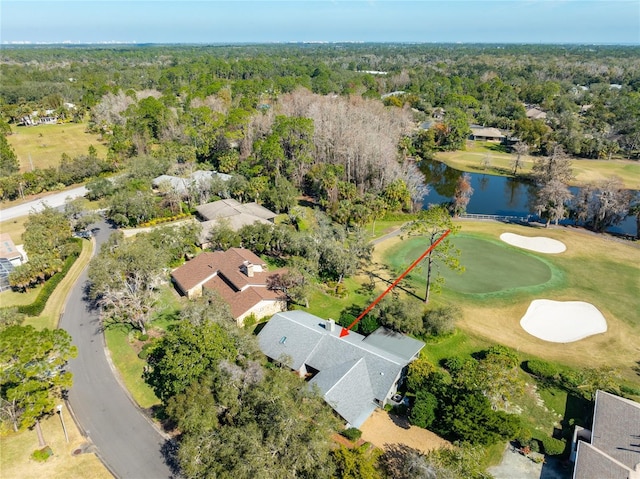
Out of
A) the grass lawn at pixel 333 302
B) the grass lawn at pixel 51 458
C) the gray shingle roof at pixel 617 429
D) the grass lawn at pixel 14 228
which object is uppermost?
the grass lawn at pixel 14 228

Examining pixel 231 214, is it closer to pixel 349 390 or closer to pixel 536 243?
pixel 349 390

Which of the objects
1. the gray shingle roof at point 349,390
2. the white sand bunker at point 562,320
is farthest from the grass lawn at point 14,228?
the white sand bunker at point 562,320

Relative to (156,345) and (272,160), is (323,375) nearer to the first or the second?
(156,345)

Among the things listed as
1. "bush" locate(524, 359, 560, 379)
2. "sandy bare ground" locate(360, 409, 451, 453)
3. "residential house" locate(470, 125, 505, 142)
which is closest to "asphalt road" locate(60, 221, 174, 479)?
"sandy bare ground" locate(360, 409, 451, 453)

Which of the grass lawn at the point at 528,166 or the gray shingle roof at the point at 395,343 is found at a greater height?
the grass lawn at the point at 528,166

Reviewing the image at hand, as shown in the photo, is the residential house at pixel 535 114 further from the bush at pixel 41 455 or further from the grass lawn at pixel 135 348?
the bush at pixel 41 455

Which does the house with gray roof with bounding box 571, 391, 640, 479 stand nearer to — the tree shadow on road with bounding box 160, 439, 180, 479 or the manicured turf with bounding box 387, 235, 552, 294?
the manicured turf with bounding box 387, 235, 552, 294
